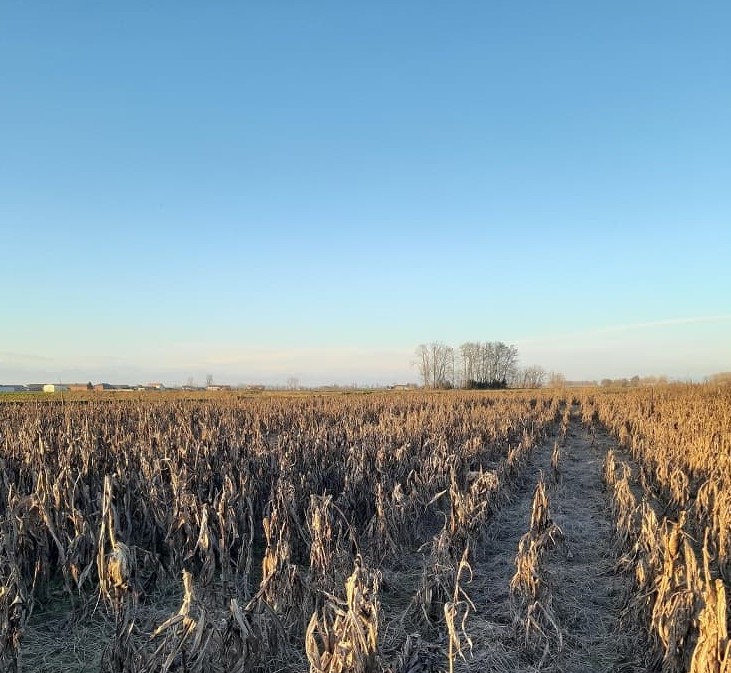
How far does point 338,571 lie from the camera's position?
4594mm

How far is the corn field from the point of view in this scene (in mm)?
3145

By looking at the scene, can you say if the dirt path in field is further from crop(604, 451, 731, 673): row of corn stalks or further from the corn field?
crop(604, 451, 731, 673): row of corn stalks

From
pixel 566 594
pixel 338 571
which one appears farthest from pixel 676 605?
pixel 338 571

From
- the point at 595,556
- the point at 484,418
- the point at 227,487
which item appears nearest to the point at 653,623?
the point at 595,556

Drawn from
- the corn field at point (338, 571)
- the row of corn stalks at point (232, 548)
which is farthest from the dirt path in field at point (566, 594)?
the row of corn stalks at point (232, 548)

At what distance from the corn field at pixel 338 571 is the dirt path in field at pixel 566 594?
0.02 meters

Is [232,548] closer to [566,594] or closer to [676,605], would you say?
[566,594]

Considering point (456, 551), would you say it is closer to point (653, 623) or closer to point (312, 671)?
point (653, 623)

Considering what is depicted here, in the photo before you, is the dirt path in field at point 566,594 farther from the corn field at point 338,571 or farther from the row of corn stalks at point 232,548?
the row of corn stalks at point 232,548

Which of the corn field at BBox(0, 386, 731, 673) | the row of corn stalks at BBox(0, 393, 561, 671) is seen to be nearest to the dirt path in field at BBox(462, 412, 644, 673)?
the corn field at BBox(0, 386, 731, 673)

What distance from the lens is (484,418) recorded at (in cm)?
1595

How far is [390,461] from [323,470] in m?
1.16

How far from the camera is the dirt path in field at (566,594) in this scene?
3.81m

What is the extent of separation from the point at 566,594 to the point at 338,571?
7.17 feet
